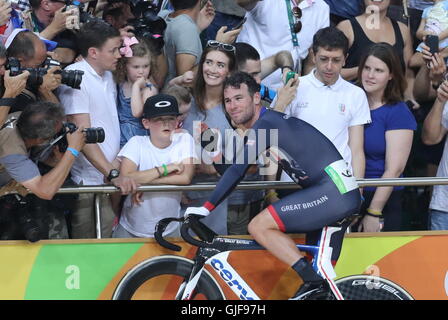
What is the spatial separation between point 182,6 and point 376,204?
2428mm

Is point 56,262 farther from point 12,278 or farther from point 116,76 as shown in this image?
point 116,76

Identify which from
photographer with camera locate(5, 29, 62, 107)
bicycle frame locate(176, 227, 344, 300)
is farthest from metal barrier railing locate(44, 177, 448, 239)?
photographer with camera locate(5, 29, 62, 107)

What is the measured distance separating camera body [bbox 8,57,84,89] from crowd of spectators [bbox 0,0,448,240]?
0.03 feet

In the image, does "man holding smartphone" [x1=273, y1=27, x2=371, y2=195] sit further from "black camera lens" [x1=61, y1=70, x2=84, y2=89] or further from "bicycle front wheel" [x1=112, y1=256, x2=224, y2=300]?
"black camera lens" [x1=61, y1=70, x2=84, y2=89]

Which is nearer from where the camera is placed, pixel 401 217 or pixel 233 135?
pixel 233 135

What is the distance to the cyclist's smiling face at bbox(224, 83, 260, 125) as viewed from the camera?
6.81 meters

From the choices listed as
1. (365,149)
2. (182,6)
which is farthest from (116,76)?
(365,149)

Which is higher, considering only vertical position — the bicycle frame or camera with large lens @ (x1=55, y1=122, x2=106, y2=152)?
camera with large lens @ (x1=55, y1=122, x2=106, y2=152)

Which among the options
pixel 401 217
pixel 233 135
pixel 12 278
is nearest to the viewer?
pixel 12 278

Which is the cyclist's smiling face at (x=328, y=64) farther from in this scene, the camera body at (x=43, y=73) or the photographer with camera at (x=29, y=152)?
the photographer with camera at (x=29, y=152)

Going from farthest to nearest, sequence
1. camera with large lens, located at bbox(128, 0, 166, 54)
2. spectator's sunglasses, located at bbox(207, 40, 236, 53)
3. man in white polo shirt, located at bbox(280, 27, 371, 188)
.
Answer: camera with large lens, located at bbox(128, 0, 166, 54)
spectator's sunglasses, located at bbox(207, 40, 236, 53)
man in white polo shirt, located at bbox(280, 27, 371, 188)

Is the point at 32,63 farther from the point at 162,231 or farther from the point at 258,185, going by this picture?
the point at 258,185

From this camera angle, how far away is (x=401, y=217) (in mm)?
7895

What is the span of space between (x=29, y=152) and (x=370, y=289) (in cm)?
274
